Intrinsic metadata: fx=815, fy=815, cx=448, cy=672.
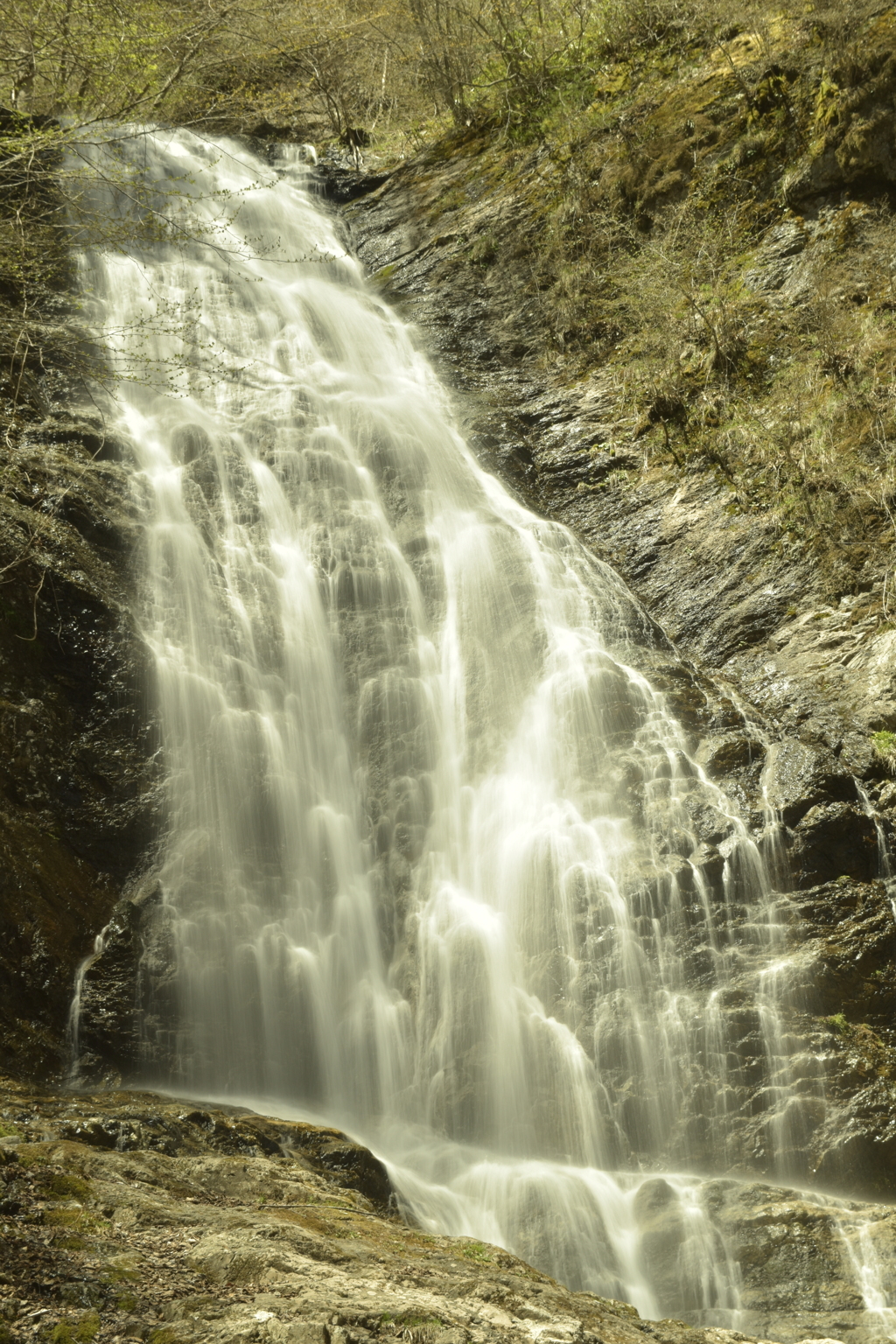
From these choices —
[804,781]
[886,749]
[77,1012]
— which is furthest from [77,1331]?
[886,749]

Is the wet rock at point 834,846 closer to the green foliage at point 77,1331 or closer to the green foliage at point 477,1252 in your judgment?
the green foliage at point 477,1252

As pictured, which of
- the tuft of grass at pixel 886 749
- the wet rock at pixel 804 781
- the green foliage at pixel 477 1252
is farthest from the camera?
the tuft of grass at pixel 886 749

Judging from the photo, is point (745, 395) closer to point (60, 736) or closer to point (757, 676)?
point (757, 676)

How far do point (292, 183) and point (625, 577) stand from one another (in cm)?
1369

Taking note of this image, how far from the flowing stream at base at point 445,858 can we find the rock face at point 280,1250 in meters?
0.27

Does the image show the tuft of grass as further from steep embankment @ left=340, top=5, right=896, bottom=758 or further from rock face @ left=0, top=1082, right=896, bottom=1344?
rock face @ left=0, top=1082, right=896, bottom=1344

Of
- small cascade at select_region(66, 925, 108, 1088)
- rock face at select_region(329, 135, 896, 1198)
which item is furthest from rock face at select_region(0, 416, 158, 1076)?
rock face at select_region(329, 135, 896, 1198)

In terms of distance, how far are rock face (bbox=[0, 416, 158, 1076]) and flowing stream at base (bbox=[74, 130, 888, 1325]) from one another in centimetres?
40

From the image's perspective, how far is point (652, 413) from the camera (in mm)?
11336

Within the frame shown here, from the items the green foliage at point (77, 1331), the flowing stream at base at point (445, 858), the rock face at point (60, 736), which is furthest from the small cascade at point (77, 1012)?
the green foliage at point (77, 1331)

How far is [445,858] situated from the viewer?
314 inches

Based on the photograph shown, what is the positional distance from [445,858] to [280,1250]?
485 centimetres

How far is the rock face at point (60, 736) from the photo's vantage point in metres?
6.15

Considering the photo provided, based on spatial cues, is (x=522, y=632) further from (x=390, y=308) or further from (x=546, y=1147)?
(x=390, y=308)
